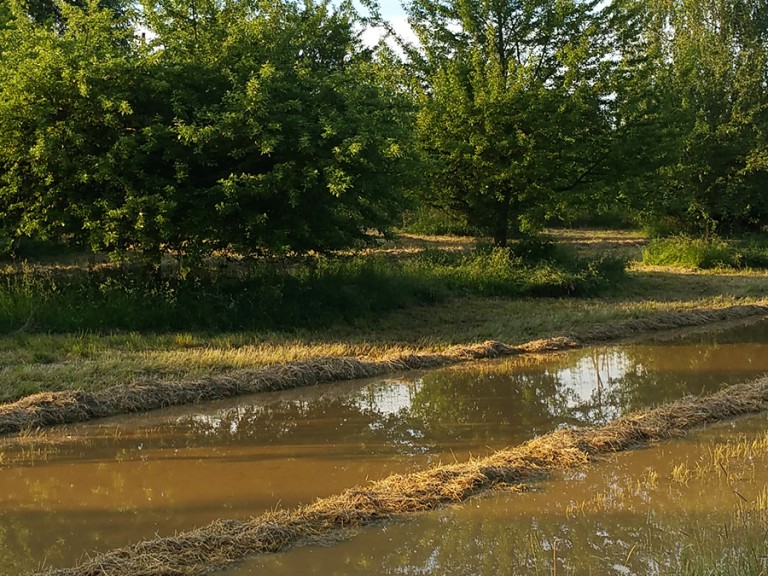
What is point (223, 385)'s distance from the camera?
940 centimetres

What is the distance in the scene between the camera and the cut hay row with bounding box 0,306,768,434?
8062 millimetres

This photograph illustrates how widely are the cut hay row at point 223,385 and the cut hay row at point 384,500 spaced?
3669 mm

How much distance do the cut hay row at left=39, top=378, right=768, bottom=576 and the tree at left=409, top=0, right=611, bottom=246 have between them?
36.7 ft

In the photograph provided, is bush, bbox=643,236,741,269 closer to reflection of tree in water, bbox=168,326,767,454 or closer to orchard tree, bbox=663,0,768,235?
orchard tree, bbox=663,0,768,235

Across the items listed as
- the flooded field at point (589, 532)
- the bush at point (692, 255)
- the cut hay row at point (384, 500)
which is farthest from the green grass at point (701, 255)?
the flooded field at point (589, 532)

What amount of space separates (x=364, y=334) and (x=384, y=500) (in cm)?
784

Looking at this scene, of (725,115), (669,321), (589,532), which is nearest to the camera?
(589,532)

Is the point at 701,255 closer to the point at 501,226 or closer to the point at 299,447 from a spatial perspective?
the point at 501,226

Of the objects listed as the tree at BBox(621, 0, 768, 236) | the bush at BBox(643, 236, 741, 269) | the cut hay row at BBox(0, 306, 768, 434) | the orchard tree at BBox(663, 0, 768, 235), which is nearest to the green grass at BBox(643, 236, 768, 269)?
the bush at BBox(643, 236, 741, 269)

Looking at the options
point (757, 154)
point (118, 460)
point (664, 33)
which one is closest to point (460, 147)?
point (118, 460)

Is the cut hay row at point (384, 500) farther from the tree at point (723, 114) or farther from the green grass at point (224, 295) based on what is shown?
the tree at point (723, 114)

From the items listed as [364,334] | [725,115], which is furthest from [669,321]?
[725,115]

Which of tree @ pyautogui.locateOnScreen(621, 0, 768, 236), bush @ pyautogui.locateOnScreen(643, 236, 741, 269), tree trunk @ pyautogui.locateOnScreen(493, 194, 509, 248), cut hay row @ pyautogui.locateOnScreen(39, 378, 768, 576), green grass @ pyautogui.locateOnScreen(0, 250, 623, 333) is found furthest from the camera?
tree @ pyautogui.locateOnScreen(621, 0, 768, 236)

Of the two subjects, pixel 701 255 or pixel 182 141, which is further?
pixel 701 255
